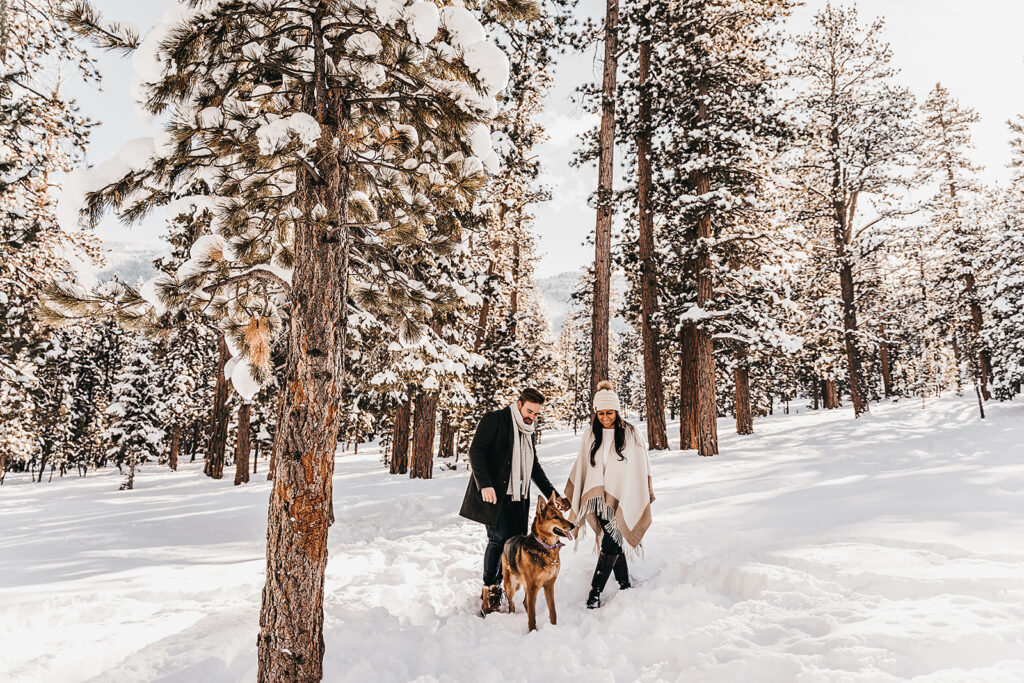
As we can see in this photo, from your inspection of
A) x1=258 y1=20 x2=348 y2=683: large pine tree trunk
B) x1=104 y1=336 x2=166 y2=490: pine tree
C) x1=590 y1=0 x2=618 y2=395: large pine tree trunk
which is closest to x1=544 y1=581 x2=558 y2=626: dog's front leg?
x1=258 y1=20 x2=348 y2=683: large pine tree trunk

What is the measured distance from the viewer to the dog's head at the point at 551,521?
4.70 metres

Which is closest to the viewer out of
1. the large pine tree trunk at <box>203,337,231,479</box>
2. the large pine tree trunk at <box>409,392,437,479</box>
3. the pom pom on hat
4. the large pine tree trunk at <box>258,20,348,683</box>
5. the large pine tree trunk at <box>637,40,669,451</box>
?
the large pine tree trunk at <box>258,20,348,683</box>

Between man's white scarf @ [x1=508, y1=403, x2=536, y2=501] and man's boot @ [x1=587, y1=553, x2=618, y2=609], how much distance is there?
100cm

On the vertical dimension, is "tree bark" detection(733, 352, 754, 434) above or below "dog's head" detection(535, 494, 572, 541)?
above

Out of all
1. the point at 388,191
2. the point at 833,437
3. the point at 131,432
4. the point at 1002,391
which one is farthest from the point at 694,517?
the point at 131,432

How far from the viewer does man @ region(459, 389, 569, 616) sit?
522 cm

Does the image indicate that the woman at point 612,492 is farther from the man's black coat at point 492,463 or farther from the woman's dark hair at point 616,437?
the man's black coat at point 492,463

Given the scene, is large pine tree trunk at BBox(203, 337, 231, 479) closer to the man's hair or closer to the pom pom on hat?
the man's hair

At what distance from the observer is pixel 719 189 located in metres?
13.8

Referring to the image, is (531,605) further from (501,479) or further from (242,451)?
(242,451)

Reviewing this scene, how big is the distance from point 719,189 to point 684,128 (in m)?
2.36

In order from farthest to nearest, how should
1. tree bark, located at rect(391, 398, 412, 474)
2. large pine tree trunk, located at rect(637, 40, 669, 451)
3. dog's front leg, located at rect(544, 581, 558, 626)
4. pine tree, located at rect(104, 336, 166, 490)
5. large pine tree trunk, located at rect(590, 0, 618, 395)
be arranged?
1. pine tree, located at rect(104, 336, 166, 490)
2. tree bark, located at rect(391, 398, 412, 474)
3. large pine tree trunk, located at rect(637, 40, 669, 451)
4. large pine tree trunk, located at rect(590, 0, 618, 395)
5. dog's front leg, located at rect(544, 581, 558, 626)

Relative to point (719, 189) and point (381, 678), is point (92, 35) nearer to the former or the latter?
point (381, 678)

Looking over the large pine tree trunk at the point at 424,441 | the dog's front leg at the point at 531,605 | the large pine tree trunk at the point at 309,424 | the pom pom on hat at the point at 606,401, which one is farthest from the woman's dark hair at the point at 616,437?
the large pine tree trunk at the point at 424,441
